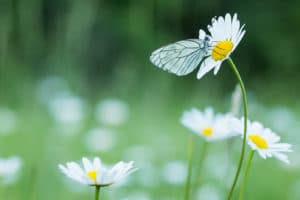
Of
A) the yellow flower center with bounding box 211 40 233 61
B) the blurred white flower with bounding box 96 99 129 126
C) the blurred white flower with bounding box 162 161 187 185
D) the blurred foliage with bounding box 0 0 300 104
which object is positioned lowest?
the yellow flower center with bounding box 211 40 233 61

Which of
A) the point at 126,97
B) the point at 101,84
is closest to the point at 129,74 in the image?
the point at 126,97

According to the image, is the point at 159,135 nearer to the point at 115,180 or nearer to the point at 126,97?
the point at 126,97

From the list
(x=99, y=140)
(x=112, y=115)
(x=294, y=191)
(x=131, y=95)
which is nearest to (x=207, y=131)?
(x=294, y=191)

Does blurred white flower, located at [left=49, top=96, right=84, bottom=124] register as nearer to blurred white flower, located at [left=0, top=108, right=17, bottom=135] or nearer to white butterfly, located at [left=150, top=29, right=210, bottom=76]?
blurred white flower, located at [left=0, top=108, right=17, bottom=135]

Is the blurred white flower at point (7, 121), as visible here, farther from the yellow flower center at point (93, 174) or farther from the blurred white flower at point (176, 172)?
the yellow flower center at point (93, 174)

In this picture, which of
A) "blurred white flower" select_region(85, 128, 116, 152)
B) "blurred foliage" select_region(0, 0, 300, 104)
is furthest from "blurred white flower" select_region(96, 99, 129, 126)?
"blurred foliage" select_region(0, 0, 300, 104)

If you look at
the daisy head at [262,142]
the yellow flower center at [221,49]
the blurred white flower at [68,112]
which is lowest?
the daisy head at [262,142]

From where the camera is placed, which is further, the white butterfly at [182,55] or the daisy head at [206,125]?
the daisy head at [206,125]

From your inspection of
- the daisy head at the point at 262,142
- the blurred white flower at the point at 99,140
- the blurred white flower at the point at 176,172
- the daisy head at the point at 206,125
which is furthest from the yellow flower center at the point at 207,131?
the blurred white flower at the point at 99,140
